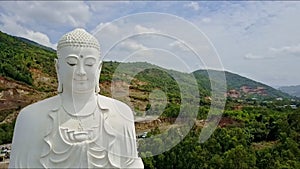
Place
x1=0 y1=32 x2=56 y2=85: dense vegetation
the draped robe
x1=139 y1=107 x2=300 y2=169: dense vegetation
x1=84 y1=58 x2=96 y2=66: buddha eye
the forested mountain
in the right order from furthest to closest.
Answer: x1=0 y1=32 x2=56 y2=85: dense vegetation
x1=139 y1=107 x2=300 y2=169: dense vegetation
the forested mountain
x1=84 y1=58 x2=96 y2=66: buddha eye
the draped robe

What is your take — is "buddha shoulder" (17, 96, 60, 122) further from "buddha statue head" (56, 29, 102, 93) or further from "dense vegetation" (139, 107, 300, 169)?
"dense vegetation" (139, 107, 300, 169)

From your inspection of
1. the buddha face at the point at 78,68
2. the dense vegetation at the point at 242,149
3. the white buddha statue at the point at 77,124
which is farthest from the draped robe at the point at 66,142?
the dense vegetation at the point at 242,149

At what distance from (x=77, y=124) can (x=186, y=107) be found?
152 cm

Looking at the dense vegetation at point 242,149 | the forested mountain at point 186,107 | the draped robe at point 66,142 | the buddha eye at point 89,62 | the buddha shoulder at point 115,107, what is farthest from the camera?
the dense vegetation at point 242,149

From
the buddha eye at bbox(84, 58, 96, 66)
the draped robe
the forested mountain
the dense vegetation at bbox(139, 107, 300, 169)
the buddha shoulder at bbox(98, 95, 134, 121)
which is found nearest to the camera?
the draped robe

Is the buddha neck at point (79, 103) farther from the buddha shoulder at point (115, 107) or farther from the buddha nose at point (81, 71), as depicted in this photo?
the buddha nose at point (81, 71)

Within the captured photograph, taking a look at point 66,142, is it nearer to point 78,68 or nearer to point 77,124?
point 77,124

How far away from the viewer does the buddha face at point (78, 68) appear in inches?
140

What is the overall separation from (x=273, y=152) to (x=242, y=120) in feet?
21.6

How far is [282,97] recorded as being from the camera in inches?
1094

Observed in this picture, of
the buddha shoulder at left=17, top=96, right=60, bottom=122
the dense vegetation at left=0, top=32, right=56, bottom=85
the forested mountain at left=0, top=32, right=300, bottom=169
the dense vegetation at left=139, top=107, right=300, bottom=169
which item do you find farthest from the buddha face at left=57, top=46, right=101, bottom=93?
the dense vegetation at left=0, top=32, right=56, bottom=85

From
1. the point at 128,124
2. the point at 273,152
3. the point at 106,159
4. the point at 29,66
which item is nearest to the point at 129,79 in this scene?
the point at 128,124

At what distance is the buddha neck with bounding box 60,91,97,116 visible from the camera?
3645 mm

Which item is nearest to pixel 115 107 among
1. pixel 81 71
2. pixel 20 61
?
pixel 81 71
